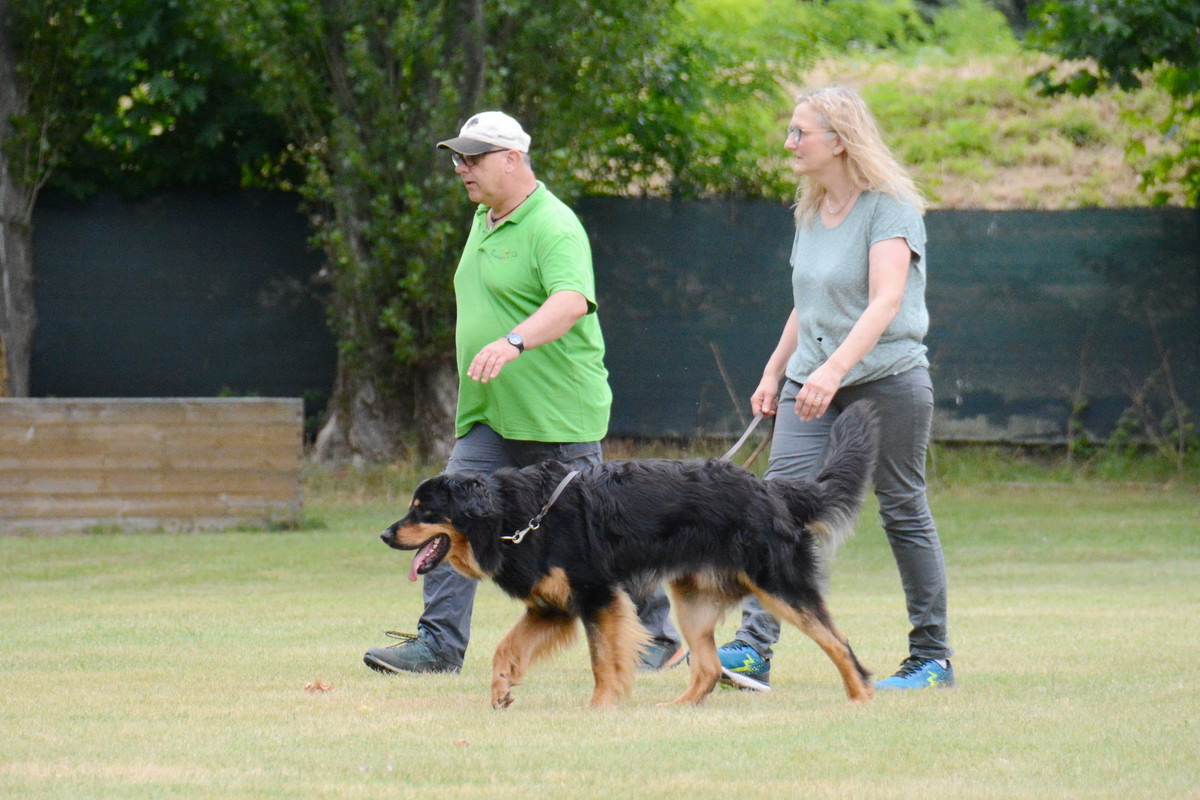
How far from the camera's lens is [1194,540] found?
11.0 meters

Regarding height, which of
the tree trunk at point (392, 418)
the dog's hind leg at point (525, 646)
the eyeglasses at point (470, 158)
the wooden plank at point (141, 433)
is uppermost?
the eyeglasses at point (470, 158)

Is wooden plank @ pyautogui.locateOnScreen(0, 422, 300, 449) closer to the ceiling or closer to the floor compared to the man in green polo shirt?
closer to the floor

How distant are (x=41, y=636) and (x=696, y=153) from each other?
10067 mm

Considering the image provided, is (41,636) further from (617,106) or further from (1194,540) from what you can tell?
(617,106)

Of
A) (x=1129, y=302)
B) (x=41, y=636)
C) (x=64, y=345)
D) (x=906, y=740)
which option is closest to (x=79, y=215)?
(x=64, y=345)

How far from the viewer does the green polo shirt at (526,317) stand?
550 cm

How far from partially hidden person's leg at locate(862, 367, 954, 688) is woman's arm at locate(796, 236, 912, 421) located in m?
0.23

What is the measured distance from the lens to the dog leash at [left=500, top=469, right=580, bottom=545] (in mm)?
4895

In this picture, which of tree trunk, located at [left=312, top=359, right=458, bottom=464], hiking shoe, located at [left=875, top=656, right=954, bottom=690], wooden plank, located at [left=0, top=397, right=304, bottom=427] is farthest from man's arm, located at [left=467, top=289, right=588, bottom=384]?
tree trunk, located at [left=312, top=359, right=458, bottom=464]

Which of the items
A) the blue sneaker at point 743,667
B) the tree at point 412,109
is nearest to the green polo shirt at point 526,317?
the blue sneaker at point 743,667

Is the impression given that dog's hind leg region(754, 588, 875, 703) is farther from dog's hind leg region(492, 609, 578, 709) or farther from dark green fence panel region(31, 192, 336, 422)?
dark green fence panel region(31, 192, 336, 422)

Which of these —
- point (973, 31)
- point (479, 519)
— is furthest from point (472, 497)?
point (973, 31)

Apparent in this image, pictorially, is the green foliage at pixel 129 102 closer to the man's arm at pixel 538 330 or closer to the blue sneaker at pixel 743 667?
the man's arm at pixel 538 330

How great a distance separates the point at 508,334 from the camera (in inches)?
206
